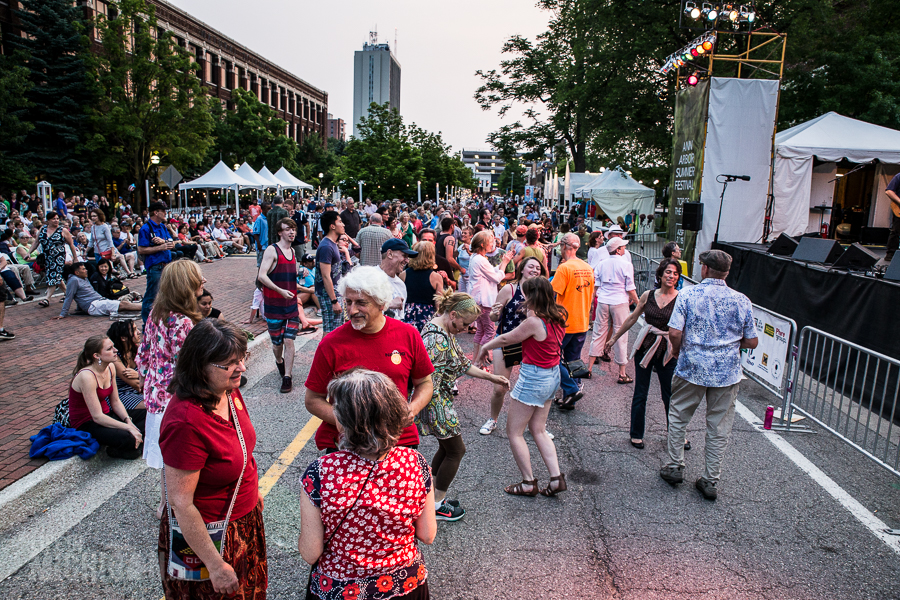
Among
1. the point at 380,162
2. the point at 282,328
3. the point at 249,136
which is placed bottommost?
the point at 282,328

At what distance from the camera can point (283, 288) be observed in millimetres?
6699

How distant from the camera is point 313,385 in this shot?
10.0 feet

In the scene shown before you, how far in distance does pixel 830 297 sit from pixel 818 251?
53.6 inches

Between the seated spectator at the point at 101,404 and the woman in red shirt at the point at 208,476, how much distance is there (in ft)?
9.10

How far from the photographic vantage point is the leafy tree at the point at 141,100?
3250 centimetres

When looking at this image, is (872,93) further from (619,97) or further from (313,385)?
(313,385)

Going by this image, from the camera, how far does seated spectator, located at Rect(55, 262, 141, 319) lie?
10.3 meters

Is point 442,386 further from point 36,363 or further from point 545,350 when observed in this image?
point 36,363

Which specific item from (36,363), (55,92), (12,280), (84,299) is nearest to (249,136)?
(55,92)

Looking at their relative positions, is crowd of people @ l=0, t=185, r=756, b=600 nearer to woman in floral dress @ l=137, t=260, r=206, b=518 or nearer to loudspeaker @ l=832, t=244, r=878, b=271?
woman in floral dress @ l=137, t=260, r=206, b=518

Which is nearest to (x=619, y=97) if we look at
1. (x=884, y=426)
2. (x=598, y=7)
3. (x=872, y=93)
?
(x=598, y=7)

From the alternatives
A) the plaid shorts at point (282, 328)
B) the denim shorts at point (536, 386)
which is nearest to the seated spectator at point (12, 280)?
the plaid shorts at point (282, 328)

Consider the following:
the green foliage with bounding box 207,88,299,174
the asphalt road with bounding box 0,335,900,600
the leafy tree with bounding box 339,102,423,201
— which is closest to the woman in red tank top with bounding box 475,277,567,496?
the asphalt road with bounding box 0,335,900,600

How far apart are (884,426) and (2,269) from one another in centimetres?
1451
